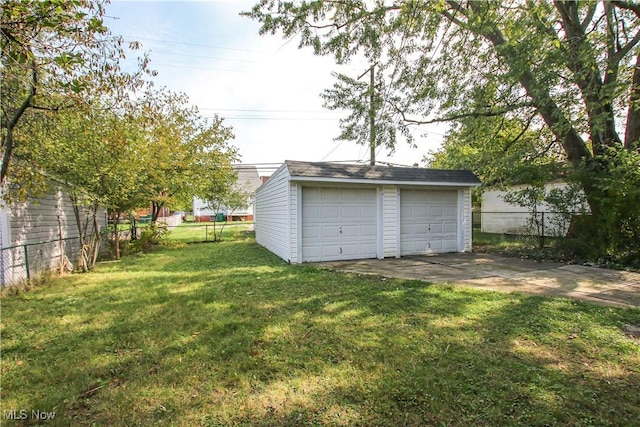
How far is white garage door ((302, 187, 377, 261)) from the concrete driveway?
44cm

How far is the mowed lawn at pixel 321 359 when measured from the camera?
83.9 inches

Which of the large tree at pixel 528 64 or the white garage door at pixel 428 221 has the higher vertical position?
the large tree at pixel 528 64

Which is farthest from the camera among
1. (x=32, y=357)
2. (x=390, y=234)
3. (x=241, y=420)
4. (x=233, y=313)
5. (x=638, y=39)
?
(x=390, y=234)

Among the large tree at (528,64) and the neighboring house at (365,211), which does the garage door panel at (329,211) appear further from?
the large tree at (528,64)

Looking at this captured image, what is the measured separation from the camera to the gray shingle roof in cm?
780

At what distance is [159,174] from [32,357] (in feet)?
28.7

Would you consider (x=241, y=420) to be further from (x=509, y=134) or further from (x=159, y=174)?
(x=509, y=134)

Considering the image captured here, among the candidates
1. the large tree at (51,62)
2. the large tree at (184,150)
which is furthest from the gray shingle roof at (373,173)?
the large tree at (184,150)

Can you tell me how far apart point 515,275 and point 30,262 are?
34.6 feet

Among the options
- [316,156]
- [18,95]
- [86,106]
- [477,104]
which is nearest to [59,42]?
[86,106]

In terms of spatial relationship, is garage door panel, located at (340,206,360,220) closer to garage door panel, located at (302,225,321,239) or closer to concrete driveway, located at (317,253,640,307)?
garage door panel, located at (302,225,321,239)

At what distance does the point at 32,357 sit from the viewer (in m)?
3.01

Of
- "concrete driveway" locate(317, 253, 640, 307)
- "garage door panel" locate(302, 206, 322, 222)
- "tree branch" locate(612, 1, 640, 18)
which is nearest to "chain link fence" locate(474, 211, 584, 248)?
"concrete driveway" locate(317, 253, 640, 307)

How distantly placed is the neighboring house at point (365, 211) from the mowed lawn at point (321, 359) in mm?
3230
